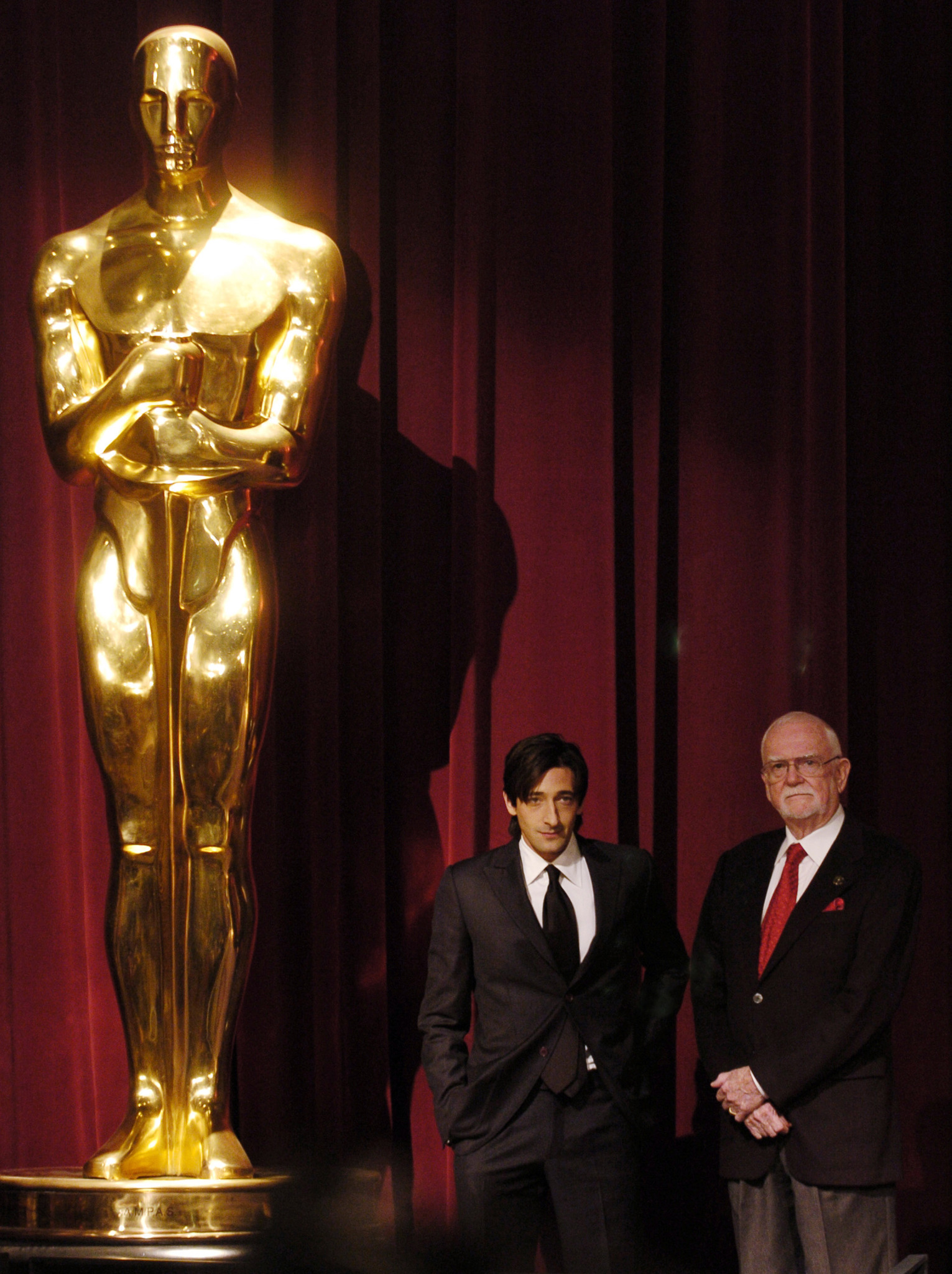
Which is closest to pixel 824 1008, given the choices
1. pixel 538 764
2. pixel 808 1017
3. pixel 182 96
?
pixel 808 1017

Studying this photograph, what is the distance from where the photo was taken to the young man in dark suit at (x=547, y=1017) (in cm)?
276

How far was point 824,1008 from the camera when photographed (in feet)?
9.12

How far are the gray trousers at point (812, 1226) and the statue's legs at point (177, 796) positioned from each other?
0.97 m

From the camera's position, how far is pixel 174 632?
9.32 feet

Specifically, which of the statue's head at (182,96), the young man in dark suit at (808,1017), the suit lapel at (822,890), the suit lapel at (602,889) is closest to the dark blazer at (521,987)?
the suit lapel at (602,889)

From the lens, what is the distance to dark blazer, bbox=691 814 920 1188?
2730mm

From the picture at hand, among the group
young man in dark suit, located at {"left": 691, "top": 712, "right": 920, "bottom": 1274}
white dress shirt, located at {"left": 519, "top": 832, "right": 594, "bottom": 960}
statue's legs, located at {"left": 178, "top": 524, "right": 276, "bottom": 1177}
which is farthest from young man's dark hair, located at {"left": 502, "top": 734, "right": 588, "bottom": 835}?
statue's legs, located at {"left": 178, "top": 524, "right": 276, "bottom": 1177}

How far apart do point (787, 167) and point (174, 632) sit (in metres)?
2.00

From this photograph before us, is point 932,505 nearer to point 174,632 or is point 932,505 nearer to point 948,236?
point 948,236

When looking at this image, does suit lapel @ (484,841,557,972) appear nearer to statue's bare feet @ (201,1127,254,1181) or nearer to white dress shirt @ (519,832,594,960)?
white dress shirt @ (519,832,594,960)

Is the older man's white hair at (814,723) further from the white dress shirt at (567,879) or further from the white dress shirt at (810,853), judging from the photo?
the white dress shirt at (567,879)

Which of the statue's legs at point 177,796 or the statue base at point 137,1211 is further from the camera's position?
the statue's legs at point 177,796

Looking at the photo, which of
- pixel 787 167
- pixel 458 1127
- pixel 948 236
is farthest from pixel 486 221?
pixel 458 1127

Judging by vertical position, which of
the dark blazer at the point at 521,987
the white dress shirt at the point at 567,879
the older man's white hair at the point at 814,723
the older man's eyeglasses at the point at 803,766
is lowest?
the dark blazer at the point at 521,987
